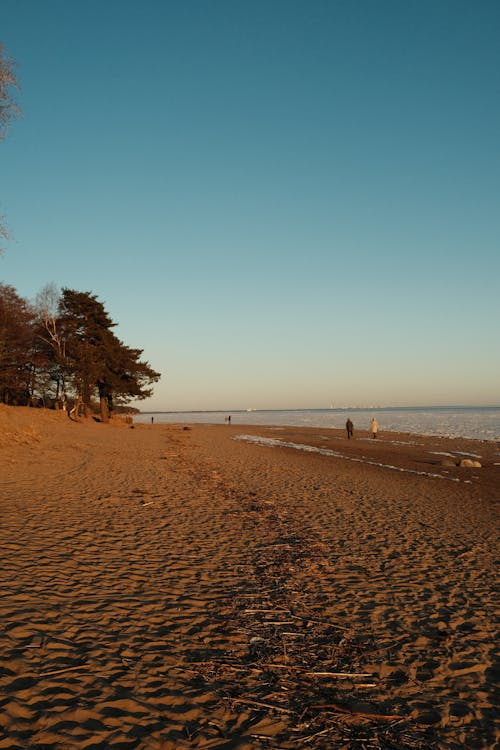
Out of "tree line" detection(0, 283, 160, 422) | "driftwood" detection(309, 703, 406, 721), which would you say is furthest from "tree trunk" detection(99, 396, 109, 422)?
"driftwood" detection(309, 703, 406, 721)

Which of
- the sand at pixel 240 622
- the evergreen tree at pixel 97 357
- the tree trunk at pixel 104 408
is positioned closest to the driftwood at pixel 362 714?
the sand at pixel 240 622

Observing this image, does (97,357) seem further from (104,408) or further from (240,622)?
(240,622)

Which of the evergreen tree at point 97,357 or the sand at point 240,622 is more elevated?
the evergreen tree at point 97,357

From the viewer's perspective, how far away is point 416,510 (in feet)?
45.3

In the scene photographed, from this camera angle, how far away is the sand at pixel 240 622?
389 centimetres

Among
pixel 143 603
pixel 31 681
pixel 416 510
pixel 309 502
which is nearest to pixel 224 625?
pixel 143 603

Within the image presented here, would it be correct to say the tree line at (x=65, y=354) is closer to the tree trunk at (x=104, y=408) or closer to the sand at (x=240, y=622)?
the tree trunk at (x=104, y=408)

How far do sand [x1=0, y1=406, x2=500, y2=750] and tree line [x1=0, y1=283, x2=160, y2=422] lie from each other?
95.3 feet

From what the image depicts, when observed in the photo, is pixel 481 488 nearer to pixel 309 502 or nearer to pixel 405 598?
pixel 309 502

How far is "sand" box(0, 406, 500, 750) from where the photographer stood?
389cm

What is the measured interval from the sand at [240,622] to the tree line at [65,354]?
95.3ft

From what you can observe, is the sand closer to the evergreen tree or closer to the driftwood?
the driftwood

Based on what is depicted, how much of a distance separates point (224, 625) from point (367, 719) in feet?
7.37

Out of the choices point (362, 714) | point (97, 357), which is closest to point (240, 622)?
point (362, 714)
